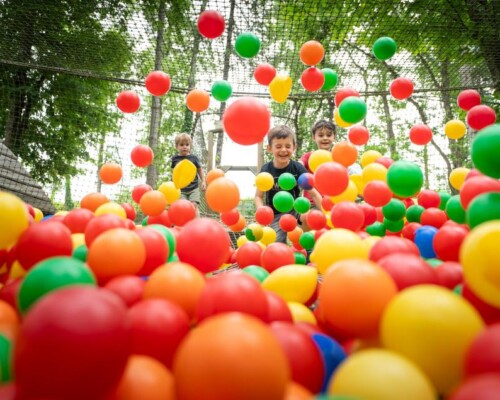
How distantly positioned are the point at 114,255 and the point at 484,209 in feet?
3.90

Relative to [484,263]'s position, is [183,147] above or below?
above

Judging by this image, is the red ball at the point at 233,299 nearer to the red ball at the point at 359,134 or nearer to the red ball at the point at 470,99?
the red ball at the point at 359,134

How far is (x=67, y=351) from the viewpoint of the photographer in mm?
554

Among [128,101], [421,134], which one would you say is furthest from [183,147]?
[421,134]

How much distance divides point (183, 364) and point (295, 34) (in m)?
3.57

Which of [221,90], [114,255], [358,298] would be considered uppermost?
[221,90]

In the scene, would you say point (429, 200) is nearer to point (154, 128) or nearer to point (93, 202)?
point (93, 202)

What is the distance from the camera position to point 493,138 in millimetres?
1051

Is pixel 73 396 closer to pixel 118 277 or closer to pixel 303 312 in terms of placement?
pixel 118 277

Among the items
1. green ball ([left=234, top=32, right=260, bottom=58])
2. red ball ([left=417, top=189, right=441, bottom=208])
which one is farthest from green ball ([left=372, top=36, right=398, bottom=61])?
red ball ([left=417, top=189, right=441, bottom=208])

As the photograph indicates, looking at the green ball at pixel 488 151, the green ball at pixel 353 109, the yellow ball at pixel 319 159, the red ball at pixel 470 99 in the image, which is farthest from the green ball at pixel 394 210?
the red ball at pixel 470 99

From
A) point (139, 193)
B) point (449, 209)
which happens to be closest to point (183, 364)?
point (449, 209)

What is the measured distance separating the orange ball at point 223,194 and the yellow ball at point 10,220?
98cm

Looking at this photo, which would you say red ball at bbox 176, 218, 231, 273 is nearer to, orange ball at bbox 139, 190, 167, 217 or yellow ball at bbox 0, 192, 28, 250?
yellow ball at bbox 0, 192, 28, 250
